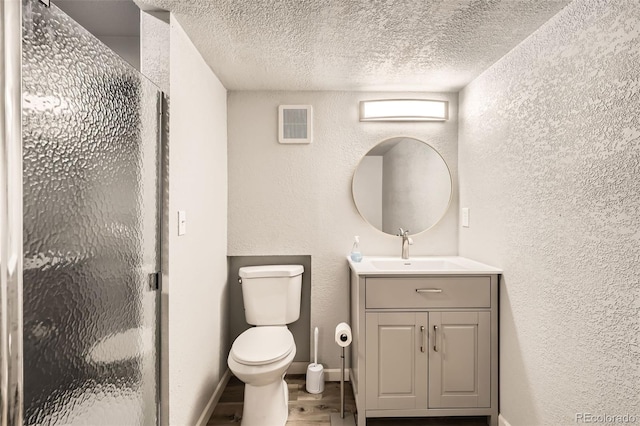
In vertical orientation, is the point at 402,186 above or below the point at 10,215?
above

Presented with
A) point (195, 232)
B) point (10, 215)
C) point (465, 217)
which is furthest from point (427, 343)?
point (10, 215)

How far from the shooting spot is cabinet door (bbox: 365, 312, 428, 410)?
2.09 m

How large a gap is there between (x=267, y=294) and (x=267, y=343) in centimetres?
45

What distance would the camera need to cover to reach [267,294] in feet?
8.34

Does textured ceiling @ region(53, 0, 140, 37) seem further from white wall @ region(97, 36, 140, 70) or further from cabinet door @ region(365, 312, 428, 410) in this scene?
cabinet door @ region(365, 312, 428, 410)

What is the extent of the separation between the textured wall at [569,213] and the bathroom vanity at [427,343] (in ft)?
0.36

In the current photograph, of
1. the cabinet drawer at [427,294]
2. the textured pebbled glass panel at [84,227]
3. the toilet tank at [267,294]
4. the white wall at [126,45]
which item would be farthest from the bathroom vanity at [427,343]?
the white wall at [126,45]

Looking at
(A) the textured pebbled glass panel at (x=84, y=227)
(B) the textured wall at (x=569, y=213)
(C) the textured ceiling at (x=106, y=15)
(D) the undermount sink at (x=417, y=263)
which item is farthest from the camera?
(D) the undermount sink at (x=417, y=263)

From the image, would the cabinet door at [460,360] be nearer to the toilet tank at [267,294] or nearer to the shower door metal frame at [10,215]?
the toilet tank at [267,294]

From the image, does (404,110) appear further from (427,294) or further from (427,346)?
(427,346)

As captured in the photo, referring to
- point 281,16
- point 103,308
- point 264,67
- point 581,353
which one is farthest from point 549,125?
point 103,308

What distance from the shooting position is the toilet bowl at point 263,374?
195 centimetres

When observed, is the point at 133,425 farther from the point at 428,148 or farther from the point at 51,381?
the point at 428,148

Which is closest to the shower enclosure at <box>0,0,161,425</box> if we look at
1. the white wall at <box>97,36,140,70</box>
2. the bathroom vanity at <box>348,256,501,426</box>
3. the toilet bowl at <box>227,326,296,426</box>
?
the toilet bowl at <box>227,326,296,426</box>
